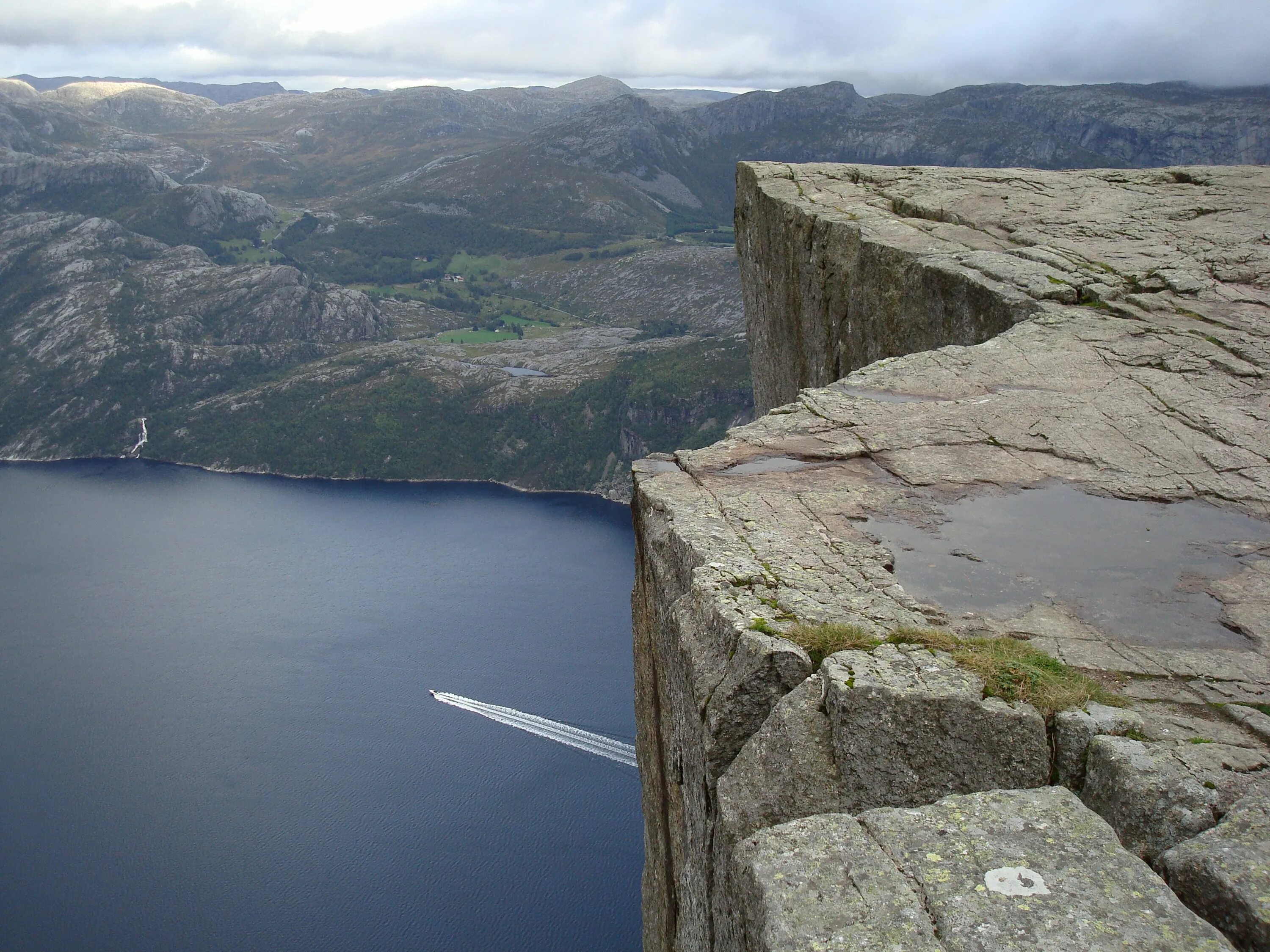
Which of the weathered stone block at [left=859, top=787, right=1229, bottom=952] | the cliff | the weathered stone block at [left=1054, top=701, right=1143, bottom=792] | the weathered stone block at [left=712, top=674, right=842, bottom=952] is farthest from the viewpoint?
the weathered stone block at [left=712, top=674, right=842, bottom=952]

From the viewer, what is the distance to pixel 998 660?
24.0 ft

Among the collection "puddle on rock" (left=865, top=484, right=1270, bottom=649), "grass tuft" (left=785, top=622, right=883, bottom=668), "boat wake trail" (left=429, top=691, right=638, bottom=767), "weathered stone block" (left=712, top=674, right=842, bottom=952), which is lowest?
"boat wake trail" (left=429, top=691, right=638, bottom=767)

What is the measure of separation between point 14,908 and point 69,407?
146m

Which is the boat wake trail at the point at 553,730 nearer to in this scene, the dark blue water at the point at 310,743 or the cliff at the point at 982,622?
the dark blue water at the point at 310,743

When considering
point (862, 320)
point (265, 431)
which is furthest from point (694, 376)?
point (862, 320)

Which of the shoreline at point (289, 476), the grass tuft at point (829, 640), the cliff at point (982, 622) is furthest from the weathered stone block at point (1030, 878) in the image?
the shoreline at point (289, 476)

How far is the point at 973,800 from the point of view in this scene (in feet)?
20.2

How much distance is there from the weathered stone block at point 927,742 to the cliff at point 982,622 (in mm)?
20

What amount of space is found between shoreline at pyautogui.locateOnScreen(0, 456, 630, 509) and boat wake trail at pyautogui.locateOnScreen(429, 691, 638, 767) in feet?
222

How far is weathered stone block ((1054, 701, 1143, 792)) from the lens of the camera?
6.66m

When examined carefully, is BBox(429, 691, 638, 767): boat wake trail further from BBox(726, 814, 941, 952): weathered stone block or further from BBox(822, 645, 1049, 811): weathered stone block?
BBox(726, 814, 941, 952): weathered stone block

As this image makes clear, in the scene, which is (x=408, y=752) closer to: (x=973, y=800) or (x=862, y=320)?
(x=862, y=320)

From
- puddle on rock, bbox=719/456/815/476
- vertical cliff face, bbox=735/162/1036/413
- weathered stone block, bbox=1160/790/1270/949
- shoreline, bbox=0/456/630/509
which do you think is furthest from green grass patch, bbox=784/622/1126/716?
shoreline, bbox=0/456/630/509

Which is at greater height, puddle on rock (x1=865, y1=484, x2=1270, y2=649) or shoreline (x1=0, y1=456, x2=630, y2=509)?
puddle on rock (x1=865, y1=484, x2=1270, y2=649)
